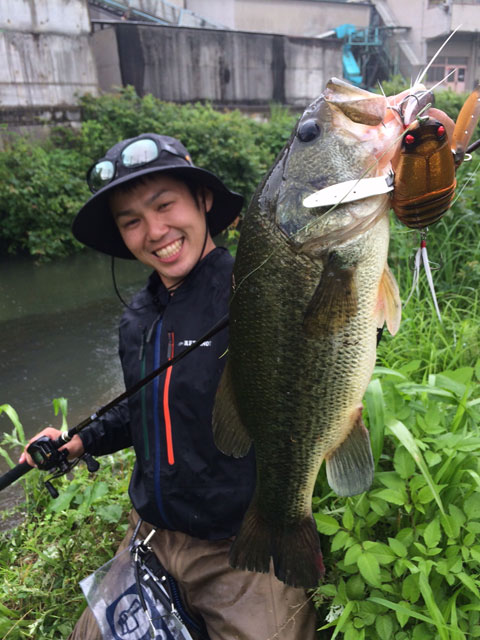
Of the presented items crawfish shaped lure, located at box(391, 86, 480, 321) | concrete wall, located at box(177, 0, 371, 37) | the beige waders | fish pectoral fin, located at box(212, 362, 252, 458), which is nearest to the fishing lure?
crawfish shaped lure, located at box(391, 86, 480, 321)

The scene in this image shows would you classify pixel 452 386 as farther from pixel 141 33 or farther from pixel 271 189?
pixel 141 33

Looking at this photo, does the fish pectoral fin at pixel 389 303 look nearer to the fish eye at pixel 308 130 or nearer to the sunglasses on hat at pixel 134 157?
the fish eye at pixel 308 130

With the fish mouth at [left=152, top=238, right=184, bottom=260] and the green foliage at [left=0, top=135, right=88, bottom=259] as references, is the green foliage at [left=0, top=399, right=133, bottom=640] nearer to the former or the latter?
the fish mouth at [left=152, top=238, right=184, bottom=260]

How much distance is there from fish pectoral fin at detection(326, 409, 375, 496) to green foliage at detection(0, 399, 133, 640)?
173cm

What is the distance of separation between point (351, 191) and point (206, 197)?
1.26 meters

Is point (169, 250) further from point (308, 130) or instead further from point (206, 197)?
point (308, 130)

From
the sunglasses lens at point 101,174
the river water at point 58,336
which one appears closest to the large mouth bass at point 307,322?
the sunglasses lens at point 101,174

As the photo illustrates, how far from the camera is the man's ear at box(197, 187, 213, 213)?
228 centimetres

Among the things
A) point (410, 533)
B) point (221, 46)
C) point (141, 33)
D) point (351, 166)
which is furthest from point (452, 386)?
point (221, 46)

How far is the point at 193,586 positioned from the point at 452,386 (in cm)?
135

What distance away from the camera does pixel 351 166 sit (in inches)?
48.6

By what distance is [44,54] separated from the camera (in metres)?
11.9

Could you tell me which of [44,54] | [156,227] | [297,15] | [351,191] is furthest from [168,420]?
[297,15]

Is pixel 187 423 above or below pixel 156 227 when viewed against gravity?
below
